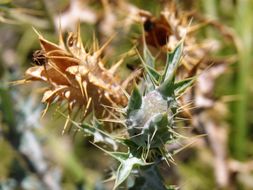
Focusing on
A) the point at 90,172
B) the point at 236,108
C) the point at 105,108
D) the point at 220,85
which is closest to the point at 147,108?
the point at 105,108

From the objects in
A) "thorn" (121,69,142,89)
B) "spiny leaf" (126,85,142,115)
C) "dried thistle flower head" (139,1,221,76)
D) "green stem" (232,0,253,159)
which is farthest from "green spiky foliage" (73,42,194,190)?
"green stem" (232,0,253,159)

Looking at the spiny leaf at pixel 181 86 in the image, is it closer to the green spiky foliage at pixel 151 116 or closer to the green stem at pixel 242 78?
the green spiky foliage at pixel 151 116

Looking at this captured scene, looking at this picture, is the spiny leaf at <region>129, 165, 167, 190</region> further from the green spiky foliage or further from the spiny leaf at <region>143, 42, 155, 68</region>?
the spiny leaf at <region>143, 42, 155, 68</region>

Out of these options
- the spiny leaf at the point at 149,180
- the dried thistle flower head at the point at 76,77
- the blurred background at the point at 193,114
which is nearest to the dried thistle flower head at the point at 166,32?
the blurred background at the point at 193,114

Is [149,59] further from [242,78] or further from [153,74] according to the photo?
[242,78]

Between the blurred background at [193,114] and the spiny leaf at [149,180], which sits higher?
the spiny leaf at [149,180]

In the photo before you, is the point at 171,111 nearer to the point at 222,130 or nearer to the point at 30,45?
the point at 222,130
